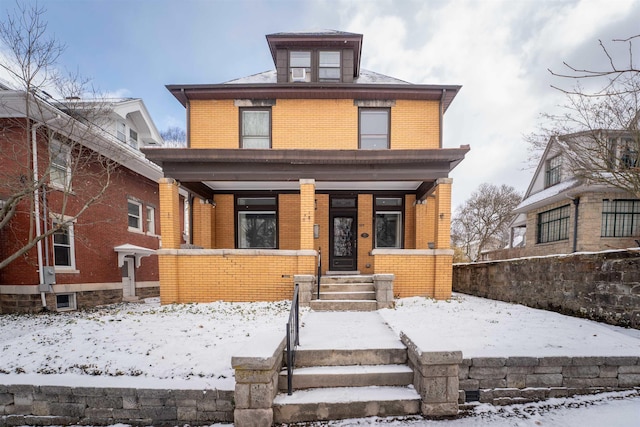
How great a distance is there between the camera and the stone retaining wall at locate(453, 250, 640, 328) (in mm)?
4969

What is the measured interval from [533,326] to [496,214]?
70.0 feet

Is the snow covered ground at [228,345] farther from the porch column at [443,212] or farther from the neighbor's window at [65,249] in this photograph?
the neighbor's window at [65,249]

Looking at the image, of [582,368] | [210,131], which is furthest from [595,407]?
[210,131]

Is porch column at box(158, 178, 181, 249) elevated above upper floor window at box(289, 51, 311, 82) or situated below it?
below

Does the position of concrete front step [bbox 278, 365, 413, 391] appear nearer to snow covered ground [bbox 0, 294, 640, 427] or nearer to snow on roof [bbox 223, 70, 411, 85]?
snow covered ground [bbox 0, 294, 640, 427]

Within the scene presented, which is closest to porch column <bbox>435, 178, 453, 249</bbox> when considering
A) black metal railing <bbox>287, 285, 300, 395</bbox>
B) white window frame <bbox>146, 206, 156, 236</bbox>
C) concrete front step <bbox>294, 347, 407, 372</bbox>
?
concrete front step <bbox>294, 347, 407, 372</bbox>

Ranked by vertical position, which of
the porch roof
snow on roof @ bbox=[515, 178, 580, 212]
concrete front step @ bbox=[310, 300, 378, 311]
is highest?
the porch roof

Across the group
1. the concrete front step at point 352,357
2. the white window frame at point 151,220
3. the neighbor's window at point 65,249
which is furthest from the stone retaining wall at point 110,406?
the white window frame at point 151,220

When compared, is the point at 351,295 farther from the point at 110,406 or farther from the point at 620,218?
the point at 620,218

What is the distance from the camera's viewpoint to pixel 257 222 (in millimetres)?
9867

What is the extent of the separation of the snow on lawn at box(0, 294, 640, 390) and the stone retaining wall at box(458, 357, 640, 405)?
0.12 m

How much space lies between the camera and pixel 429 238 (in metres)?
9.43

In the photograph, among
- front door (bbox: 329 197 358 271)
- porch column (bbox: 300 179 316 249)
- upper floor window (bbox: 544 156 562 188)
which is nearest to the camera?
porch column (bbox: 300 179 316 249)

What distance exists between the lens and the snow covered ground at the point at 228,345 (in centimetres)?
330
